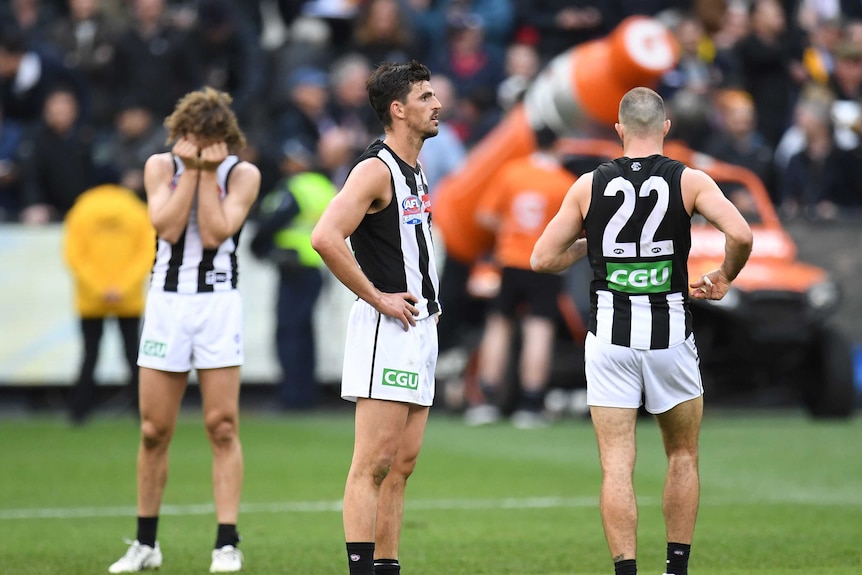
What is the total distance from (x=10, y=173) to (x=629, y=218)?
12.7 m

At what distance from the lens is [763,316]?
1538 cm

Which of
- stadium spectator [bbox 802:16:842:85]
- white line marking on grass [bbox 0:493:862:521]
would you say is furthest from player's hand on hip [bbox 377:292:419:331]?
stadium spectator [bbox 802:16:842:85]

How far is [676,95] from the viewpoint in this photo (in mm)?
19391

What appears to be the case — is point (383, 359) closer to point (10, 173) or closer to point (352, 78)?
point (10, 173)

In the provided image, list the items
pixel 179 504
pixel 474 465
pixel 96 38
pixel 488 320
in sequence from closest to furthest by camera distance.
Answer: pixel 179 504
pixel 474 465
pixel 488 320
pixel 96 38

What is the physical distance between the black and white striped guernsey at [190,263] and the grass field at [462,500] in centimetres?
151

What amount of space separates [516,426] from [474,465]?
10.1 ft

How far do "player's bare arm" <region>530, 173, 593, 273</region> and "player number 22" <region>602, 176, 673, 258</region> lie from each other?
128 mm

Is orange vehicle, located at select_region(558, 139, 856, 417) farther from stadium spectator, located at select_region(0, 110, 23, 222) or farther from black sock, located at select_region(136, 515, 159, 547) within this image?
black sock, located at select_region(136, 515, 159, 547)

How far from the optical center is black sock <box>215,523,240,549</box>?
7879mm

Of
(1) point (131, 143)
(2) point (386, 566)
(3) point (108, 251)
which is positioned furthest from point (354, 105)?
(2) point (386, 566)

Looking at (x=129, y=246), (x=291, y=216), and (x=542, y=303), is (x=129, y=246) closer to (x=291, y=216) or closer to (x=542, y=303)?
(x=291, y=216)

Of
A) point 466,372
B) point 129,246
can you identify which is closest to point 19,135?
point 129,246

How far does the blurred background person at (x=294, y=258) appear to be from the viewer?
55.6 ft
